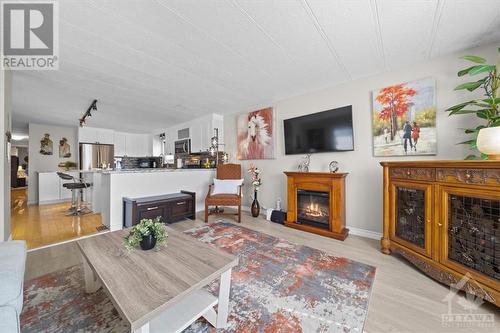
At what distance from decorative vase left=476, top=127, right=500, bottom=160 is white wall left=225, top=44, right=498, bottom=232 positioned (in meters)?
0.78

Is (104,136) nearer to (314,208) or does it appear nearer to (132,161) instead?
(132,161)

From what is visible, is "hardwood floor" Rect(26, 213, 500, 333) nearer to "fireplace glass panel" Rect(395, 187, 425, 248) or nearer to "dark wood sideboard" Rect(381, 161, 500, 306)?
"dark wood sideboard" Rect(381, 161, 500, 306)

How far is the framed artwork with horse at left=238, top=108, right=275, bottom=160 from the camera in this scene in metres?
3.67

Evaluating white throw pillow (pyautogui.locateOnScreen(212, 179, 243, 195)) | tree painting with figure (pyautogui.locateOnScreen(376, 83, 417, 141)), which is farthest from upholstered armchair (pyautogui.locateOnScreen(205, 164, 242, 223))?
tree painting with figure (pyautogui.locateOnScreen(376, 83, 417, 141))

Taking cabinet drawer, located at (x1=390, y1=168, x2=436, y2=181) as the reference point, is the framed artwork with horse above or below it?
above

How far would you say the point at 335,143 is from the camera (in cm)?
286

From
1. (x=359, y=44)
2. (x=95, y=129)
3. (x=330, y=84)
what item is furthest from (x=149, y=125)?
(x=359, y=44)

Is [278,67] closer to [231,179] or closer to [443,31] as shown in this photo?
[443,31]

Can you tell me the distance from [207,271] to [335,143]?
2.58 m

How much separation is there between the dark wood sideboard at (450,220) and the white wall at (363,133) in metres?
0.58

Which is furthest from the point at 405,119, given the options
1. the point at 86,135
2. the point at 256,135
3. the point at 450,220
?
the point at 86,135

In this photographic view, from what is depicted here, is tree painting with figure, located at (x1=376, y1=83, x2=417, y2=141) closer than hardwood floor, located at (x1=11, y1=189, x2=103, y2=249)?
Yes

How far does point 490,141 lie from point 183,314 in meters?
2.51

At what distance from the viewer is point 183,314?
3.68 feet
